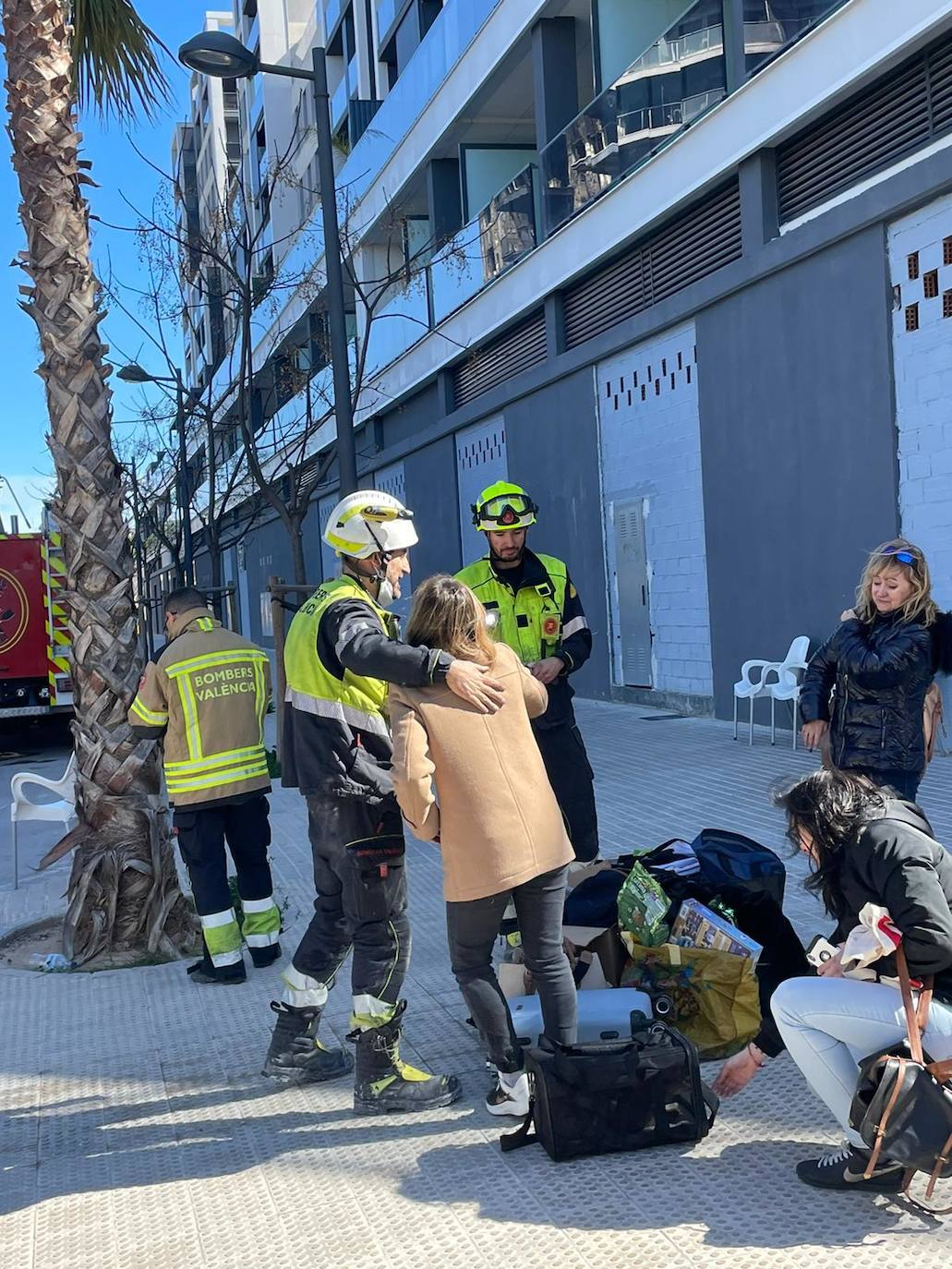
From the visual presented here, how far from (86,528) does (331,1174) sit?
12.2 feet

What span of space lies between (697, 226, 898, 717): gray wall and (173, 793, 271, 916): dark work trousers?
19.7 feet

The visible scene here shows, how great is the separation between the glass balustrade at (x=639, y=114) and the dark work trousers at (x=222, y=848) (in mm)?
8953

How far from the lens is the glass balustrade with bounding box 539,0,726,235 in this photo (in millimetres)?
11414

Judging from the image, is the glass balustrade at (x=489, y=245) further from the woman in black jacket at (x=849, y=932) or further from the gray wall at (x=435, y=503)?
the woman in black jacket at (x=849, y=932)

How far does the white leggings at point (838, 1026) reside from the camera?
Result: 2.98 m

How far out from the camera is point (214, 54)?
1000 centimetres

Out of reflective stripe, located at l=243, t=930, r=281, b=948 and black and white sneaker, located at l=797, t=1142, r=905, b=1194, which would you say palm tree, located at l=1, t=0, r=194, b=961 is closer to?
reflective stripe, located at l=243, t=930, r=281, b=948

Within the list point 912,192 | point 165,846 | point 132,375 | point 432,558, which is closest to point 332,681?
point 165,846

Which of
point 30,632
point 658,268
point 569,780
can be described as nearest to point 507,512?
point 569,780

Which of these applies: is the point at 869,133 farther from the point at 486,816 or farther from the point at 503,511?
the point at 486,816

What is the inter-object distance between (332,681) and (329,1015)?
169 cm

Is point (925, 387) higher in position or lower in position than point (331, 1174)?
higher

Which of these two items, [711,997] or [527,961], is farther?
[711,997]

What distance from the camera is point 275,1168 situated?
347cm
